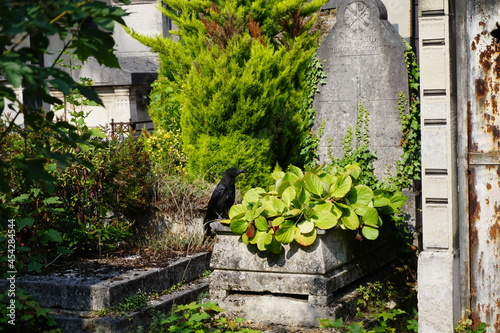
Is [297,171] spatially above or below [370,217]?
above

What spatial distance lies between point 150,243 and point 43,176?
430cm

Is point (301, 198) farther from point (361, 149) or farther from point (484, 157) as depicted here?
point (361, 149)

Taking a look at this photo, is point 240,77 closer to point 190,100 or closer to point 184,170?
point 190,100

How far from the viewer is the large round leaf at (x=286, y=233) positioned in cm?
499

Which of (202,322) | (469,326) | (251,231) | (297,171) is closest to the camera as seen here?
(469,326)

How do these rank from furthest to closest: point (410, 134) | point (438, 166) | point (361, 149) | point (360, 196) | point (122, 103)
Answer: point (122, 103)
point (361, 149)
point (410, 134)
point (360, 196)
point (438, 166)

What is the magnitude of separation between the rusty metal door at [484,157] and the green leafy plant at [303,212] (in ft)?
2.55

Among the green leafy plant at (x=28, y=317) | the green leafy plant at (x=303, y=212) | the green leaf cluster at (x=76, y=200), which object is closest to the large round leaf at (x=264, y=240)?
the green leafy plant at (x=303, y=212)

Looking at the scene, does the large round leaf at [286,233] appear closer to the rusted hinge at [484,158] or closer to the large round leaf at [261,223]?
the large round leaf at [261,223]

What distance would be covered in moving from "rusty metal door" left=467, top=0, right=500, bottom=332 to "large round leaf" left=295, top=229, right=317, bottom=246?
1.11 meters

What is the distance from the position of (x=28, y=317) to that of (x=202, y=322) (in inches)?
49.8

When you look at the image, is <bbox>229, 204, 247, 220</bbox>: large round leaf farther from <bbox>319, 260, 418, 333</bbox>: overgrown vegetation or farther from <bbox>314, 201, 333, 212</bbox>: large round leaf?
<bbox>319, 260, 418, 333</bbox>: overgrown vegetation

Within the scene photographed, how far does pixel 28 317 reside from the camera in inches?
195

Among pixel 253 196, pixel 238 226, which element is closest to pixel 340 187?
pixel 253 196
